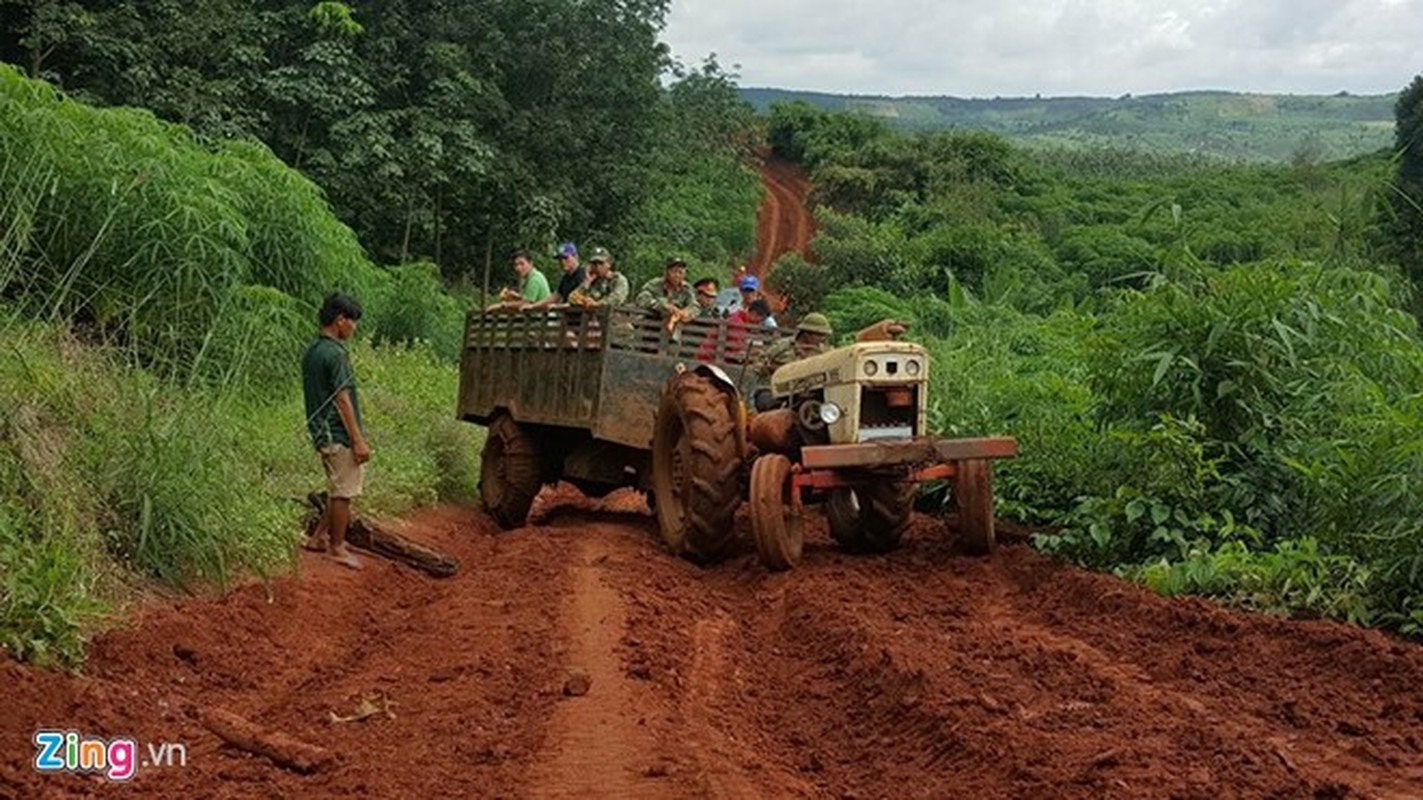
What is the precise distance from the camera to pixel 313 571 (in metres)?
8.47

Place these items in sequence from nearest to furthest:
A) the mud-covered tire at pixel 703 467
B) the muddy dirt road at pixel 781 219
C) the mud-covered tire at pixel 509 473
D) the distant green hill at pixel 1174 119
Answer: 1. the mud-covered tire at pixel 703 467
2. the mud-covered tire at pixel 509 473
3. the muddy dirt road at pixel 781 219
4. the distant green hill at pixel 1174 119

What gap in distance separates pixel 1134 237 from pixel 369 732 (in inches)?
1075

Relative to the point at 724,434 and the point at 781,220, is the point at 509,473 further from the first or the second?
the point at 781,220

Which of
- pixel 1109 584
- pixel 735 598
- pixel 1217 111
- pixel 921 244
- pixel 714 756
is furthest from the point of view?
pixel 1217 111

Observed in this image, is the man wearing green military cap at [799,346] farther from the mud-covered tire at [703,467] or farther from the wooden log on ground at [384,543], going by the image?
the wooden log on ground at [384,543]

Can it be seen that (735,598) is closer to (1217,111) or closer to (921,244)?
(921,244)

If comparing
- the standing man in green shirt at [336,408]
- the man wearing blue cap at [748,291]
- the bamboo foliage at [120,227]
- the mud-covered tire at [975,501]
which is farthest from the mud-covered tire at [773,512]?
the man wearing blue cap at [748,291]

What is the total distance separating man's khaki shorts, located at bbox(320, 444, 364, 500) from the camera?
28.5ft

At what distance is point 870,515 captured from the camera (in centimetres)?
962

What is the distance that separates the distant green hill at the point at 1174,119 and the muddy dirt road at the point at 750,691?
72813 millimetres

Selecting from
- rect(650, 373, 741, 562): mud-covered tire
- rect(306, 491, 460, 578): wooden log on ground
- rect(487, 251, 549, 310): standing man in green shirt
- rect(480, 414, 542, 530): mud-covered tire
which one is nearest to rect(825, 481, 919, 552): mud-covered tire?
rect(650, 373, 741, 562): mud-covered tire

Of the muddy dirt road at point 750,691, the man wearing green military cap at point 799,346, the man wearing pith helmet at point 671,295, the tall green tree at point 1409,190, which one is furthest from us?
the tall green tree at point 1409,190

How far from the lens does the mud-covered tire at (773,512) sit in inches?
346

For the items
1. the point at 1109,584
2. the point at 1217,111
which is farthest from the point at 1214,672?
the point at 1217,111
